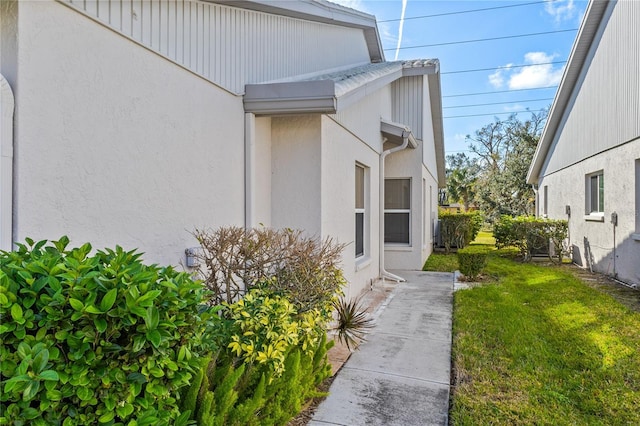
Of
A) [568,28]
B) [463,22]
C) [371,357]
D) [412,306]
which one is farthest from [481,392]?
[568,28]

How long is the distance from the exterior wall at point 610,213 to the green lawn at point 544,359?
181 centimetres

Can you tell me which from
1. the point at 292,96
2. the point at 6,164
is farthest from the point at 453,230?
the point at 6,164

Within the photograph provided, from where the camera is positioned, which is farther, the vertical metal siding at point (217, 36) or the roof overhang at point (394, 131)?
the roof overhang at point (394, 131)

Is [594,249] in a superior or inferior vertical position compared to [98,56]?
inferior

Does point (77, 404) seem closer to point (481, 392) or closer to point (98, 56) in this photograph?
point (98, 56)

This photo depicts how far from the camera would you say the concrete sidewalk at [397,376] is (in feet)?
12.2

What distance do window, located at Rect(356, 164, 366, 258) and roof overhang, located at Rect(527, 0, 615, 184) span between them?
8.30 meters

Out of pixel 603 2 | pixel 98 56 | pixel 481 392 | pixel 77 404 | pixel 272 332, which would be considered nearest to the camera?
pixel 77 404

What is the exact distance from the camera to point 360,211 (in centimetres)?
864

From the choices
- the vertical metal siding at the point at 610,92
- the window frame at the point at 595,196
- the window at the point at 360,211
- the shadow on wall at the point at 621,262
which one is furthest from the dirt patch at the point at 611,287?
the window at the point at 360,211

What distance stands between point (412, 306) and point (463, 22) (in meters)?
23.6

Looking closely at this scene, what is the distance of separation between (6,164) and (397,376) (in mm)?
4157

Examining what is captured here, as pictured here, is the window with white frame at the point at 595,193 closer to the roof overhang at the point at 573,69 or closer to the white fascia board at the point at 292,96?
the roof overhang at the point at 573,69

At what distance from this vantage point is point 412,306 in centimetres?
788
